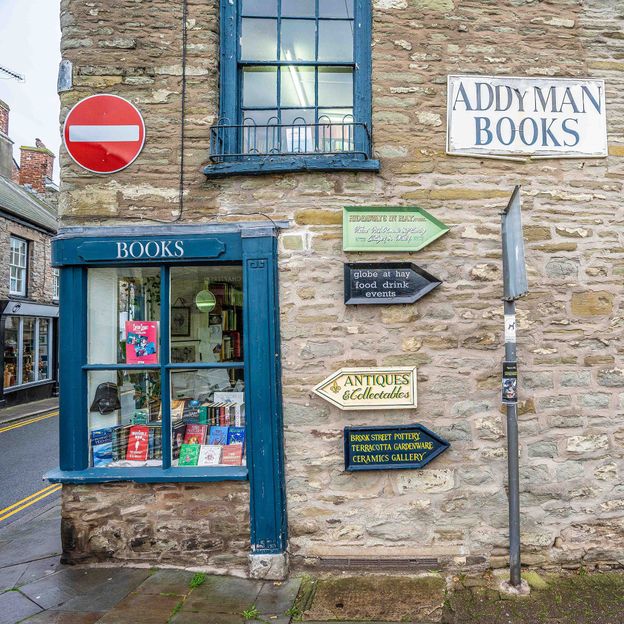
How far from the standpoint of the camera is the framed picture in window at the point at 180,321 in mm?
3982

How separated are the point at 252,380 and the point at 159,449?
1149 millimetres

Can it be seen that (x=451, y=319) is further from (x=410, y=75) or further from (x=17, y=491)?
(x=17, y=491)

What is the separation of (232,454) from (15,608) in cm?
186

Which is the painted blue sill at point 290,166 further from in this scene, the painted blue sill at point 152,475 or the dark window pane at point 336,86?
the painted blue sill at point 152,475

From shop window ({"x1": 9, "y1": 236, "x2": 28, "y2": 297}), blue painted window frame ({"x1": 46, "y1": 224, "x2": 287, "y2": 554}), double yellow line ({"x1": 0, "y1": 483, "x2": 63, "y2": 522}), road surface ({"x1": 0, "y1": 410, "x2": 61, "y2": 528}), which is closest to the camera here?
blue painted window frame ({"x1": 46, "y1": 224, "x2": 287, "y2": 554})

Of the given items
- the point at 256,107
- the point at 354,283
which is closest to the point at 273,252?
the point at 354,283

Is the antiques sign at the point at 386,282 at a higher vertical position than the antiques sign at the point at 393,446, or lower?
higher

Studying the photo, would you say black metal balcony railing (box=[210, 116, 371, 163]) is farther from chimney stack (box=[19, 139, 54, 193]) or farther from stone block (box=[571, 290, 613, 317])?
chimney stack (box=[19, 139, 54, 193])

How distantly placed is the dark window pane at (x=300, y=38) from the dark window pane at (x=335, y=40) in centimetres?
10

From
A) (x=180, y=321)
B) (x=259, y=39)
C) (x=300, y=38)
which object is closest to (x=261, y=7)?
(x=259, y=39)

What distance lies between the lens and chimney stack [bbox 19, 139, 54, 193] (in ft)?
60.4

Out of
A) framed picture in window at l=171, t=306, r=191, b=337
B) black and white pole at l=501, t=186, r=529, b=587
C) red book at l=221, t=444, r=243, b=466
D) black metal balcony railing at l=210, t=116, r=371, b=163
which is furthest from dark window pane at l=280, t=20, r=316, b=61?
red book at l=221, t=444, r=243, b=466

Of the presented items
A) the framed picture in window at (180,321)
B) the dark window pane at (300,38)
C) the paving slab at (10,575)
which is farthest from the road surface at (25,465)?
the dark window pane at (300,38)

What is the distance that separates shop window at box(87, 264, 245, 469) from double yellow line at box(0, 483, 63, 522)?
9.22 ft
